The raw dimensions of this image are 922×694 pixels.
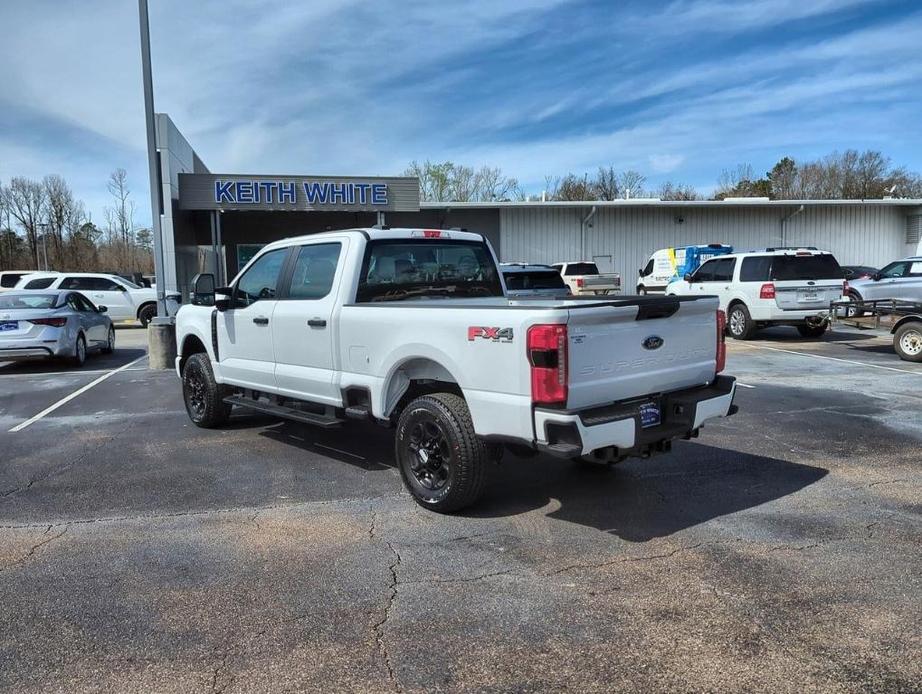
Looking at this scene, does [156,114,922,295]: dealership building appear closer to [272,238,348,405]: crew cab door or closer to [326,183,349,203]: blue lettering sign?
[326,183,349,203]: blue lettering sign

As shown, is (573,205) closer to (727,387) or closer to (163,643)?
(727,387)

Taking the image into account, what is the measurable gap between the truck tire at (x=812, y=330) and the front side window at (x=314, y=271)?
13921mm

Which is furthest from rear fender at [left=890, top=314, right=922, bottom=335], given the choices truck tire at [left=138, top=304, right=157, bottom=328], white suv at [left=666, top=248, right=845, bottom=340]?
truck tire at [left=138, top=304, right=157, bottom=328]

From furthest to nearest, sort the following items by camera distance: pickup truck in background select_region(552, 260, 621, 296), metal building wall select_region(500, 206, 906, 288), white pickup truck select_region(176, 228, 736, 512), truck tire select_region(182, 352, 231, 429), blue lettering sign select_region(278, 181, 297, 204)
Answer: metal building wall select_region(500, 206, 906, 288), blue lettering sign select_region(278, 181, 297, 204), pickup truck in background select_region(552, 260, 621, 296), truck tire select_region(182, 352, 231, 429), white pickup truck select_region(176, 228, 736, 512)

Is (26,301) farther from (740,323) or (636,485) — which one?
(740,323)

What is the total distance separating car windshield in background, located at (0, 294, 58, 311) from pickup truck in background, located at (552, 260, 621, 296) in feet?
46.0

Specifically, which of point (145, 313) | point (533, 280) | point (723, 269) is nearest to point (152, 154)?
point (533, 280)

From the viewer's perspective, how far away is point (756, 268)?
16391 millimetres

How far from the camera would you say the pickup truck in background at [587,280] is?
2370 centimetres

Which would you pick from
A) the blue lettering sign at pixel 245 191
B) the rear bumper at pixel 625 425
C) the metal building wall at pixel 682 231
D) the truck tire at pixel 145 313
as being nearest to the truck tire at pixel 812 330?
the rear bumper at pixel 625 425

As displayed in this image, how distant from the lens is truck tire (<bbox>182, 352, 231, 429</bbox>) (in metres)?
7.67

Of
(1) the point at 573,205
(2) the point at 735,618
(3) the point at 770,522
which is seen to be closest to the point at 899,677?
(2) the point at 735,618

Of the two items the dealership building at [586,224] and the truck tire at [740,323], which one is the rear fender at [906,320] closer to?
the truck tire at [740,323]

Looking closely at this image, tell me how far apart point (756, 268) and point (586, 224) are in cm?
1644
